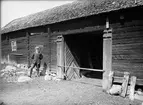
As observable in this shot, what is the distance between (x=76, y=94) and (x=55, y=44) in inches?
174

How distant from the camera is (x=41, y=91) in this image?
641 centimetres

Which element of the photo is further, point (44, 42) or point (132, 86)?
point (44, 42)

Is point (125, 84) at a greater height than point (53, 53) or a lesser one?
lesser

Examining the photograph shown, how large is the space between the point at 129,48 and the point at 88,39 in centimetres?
522

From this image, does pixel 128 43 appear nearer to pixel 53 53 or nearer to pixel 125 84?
pixel 125 84

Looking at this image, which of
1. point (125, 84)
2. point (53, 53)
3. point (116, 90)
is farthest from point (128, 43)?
point (53, 53)

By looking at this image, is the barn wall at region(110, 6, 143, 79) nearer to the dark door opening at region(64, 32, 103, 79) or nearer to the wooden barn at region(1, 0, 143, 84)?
the wooden barn at region(1, 0, 143, 84)

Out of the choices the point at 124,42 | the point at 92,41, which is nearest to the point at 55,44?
the point at 92,41

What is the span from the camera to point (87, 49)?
1074 centimetres

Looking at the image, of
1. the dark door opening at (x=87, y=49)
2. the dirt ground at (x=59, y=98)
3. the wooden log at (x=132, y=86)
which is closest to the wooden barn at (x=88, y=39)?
the dark door opening at (x=87, y=49)

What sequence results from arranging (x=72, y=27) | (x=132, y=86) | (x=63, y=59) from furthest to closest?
1. (x=63, y=59)
2. (x=72, y=27)
3. (x=132, y=86)

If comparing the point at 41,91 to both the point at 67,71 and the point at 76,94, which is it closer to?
the point at 76,94

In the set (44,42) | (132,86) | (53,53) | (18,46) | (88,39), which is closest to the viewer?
(132,86)

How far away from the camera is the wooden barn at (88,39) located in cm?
583
